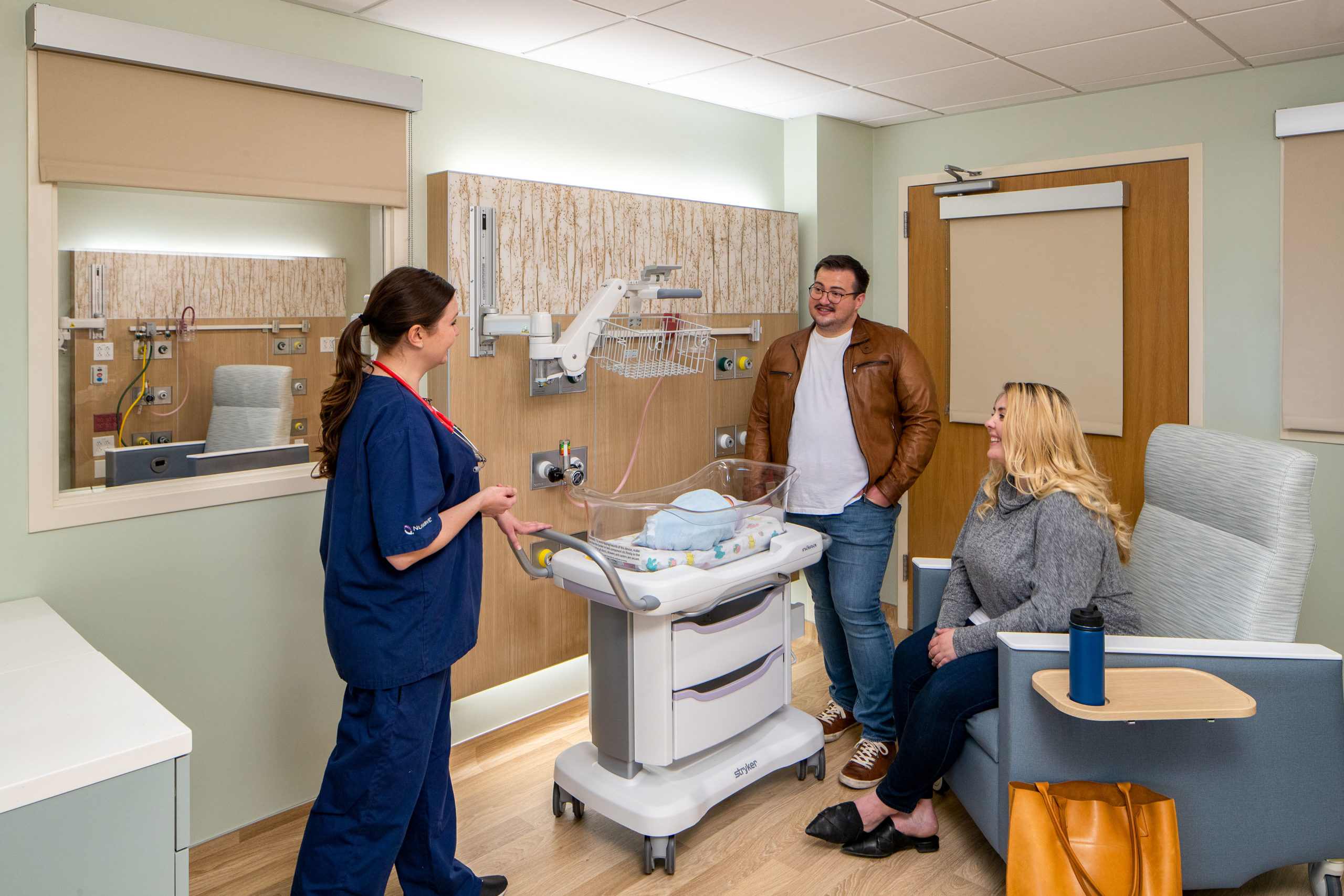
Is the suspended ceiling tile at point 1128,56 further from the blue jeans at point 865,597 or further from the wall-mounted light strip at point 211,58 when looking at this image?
the wall-mounted light strip at point 211,58

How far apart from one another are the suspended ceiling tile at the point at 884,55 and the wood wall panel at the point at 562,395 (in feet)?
2.11

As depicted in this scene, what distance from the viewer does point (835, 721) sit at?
306 centimetres

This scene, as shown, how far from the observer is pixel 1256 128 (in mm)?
3154

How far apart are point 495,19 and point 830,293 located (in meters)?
1.25

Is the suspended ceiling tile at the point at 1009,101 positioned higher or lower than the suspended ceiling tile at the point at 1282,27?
higher

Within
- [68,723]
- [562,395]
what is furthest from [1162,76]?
[68,723]

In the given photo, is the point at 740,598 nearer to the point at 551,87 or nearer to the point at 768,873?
the point at 768,873

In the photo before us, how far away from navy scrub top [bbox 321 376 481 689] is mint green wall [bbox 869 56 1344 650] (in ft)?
9.16

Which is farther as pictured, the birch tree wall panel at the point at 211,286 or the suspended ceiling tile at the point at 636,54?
the suspended ceiling tile at the point at 636,54

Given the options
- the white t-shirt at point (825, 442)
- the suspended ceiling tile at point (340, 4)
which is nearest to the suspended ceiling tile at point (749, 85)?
the white t-shirt at point (825, 442)

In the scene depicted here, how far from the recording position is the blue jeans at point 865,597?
2.87m

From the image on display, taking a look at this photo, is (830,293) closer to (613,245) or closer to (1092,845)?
(613,245)

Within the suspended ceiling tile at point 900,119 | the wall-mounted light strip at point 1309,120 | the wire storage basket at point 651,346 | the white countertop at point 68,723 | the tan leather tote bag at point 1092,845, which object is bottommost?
the tan leather tote bag at point 1092,845

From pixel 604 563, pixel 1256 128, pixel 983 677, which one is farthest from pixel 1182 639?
pixel 1256 128
